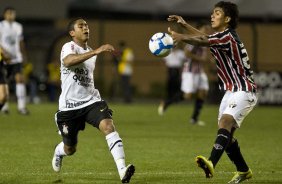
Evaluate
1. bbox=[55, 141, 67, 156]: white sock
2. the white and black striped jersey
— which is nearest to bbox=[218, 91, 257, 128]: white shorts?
bbox=[55, 141, 67, 156]: white sock

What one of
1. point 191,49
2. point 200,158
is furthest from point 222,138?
point 191,49

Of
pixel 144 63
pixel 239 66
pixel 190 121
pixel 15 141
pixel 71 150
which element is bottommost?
pixel 144 63

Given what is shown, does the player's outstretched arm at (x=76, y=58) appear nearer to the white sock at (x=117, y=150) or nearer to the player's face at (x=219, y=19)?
the white sock at (x=117, y=150)

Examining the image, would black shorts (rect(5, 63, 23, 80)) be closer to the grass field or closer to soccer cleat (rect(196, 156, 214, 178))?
the grass field

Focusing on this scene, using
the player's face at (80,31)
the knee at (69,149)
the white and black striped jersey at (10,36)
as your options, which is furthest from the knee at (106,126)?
the white and black striped jersey at (10,36)

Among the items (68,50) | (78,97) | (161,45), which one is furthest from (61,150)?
(161,45)

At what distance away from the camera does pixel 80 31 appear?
10.8m

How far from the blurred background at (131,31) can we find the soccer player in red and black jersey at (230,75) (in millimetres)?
19832

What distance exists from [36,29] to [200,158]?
23259mm

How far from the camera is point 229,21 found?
1057 centimetres

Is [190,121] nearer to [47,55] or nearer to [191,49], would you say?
[191,49]

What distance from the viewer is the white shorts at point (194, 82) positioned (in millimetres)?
20734

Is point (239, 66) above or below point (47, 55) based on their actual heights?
above

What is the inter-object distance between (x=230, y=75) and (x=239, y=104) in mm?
395
